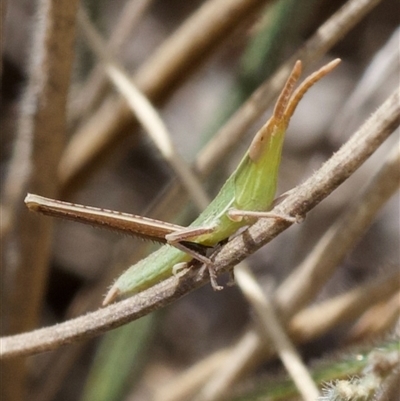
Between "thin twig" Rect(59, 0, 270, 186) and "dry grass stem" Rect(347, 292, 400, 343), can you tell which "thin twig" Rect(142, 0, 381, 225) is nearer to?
"thin twig" Rect(59, 0, 270, 186)

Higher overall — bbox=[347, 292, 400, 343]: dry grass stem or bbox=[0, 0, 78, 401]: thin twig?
bbox=[0, 0, 78, 401]: thin twig

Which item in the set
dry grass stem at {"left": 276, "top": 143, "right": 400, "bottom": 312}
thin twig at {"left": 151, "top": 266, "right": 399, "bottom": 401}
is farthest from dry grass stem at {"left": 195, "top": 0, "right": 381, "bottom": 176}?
thin twig at {"left": 151, "top": 266, "right": 399, "bottom": 401}

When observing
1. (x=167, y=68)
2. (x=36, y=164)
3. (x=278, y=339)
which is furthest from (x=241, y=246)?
(x=167, y=68)

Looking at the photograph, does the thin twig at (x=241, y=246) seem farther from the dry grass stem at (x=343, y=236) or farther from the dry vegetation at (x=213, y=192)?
the dry grass stem at (x=343, y=236)

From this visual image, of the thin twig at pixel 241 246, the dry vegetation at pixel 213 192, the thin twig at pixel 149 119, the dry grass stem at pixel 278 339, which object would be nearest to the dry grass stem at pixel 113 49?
the dry vegetation at pixel 213 192

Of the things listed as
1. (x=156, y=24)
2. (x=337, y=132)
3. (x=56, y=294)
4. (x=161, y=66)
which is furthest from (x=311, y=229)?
(x=156, y=24)

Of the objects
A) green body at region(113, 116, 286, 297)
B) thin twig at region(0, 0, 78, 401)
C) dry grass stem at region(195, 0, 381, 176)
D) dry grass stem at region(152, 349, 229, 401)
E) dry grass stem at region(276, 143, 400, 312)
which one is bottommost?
green body at region(113, 116, 286, 297)

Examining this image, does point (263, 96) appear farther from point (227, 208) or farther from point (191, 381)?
point (191, 381)

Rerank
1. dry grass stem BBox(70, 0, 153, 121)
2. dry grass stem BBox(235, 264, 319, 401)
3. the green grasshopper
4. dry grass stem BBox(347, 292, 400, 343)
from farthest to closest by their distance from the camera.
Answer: dry grass stem BBox(70, 0, 153, 121) < dry grass stem BBox(347, 292, 400, 343) < dry grass stem BBox(235, 264, 319, 401) < the green grasshopper
